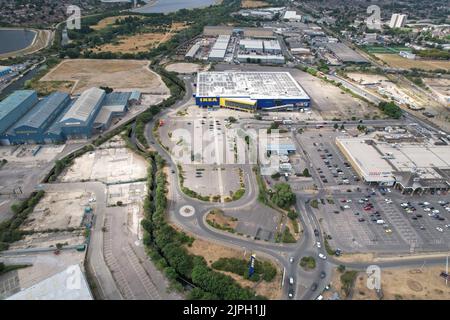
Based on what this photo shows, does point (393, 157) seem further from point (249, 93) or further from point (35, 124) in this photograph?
point (35, 124)

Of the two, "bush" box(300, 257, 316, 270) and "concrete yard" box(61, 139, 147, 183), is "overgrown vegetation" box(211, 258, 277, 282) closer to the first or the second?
"bush" box(300, 257, 316, 270)

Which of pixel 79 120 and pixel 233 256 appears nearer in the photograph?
pixel 233 256

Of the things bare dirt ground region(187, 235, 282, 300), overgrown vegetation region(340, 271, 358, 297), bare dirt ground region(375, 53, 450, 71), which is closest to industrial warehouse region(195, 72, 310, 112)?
bare dirt ground region(187, 235, 282, 300)

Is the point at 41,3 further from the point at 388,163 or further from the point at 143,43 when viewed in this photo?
the point at 388,163

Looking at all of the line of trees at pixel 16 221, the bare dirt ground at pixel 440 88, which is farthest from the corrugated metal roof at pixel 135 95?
the bare dirt ground at pixel 440 88

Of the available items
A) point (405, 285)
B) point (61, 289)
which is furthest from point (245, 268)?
point (61, 289)

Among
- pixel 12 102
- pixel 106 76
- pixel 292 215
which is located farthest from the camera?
pixel 106 76

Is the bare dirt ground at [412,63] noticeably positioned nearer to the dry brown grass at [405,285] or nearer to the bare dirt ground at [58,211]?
the dry brown grass at [405,285]
